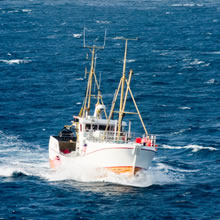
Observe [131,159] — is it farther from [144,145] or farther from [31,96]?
[31,96]

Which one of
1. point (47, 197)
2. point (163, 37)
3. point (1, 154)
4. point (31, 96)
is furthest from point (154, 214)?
point (163, 37)

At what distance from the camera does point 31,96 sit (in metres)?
120

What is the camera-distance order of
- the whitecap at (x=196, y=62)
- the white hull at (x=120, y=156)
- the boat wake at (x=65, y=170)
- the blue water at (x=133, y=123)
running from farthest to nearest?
the whitecap at (x=196, y=62)
the boat wake at (x=65, y=170)
the white hull at (x=120, y=156)
the blue water at (x=133, y=123)

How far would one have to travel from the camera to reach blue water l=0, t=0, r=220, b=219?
63.6 metres

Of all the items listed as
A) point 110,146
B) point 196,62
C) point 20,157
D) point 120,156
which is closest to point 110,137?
point 110,146

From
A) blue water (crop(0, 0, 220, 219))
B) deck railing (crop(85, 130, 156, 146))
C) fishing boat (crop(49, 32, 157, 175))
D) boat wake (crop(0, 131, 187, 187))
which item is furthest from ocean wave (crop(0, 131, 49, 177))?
deck railing (crop(85, 130, 156, 146))

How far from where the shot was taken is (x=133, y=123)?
99.8 m

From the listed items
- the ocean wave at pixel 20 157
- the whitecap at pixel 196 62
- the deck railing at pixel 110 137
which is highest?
the deck railing at pixel 110 137

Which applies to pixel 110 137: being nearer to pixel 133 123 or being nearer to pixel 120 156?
pixel 120 156

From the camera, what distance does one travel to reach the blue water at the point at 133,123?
63.6 meters

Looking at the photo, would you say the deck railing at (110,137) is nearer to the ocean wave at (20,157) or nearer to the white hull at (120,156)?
the white hull at (120,156)

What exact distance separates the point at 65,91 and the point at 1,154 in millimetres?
37210

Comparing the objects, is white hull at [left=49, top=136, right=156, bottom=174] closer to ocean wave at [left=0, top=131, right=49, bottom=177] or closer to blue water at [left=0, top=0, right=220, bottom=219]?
blue water at [left=0, top=0, right=220, bottom=219]

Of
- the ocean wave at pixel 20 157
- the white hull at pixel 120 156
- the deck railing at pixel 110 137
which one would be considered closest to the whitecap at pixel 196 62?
the ocean wave at pixel 20 157
